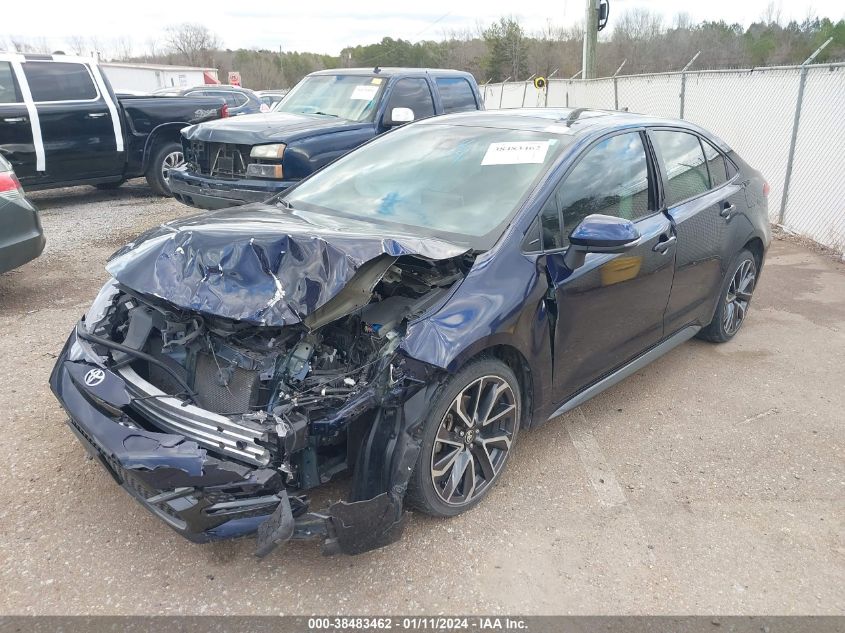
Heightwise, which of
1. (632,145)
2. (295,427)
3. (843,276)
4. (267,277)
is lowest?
(843,276)

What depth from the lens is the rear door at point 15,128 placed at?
7805mm

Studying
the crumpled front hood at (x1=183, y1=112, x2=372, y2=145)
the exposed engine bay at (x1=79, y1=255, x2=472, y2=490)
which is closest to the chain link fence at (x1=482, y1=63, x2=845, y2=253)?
the crumpled front hood at (x1=183, y1=112, x2=372, y2=145)

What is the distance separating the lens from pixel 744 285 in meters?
4.97

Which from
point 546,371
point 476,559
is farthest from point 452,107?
point 476,559

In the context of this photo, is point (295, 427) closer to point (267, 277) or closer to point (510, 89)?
point (267, 277)

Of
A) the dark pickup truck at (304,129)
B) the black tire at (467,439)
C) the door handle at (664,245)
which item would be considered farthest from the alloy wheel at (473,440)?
the dark pickup truck at (304,129)

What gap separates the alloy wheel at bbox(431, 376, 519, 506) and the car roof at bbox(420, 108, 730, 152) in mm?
1534

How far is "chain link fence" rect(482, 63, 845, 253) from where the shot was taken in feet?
25.6

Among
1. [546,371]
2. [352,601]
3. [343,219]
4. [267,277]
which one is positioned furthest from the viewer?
[343,219]

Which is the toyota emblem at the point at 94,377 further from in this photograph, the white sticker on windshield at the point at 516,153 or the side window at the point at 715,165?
the side window at the point at 715,165

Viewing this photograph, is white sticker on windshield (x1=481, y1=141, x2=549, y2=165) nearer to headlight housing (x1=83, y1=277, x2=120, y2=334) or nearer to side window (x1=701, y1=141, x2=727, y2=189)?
side window (x1=701, y1=141, x2=727, y2=189)

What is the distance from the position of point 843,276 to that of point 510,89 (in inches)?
A: 737

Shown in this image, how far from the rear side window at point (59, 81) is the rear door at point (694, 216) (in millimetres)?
7617

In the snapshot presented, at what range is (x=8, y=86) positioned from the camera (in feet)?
26.1
